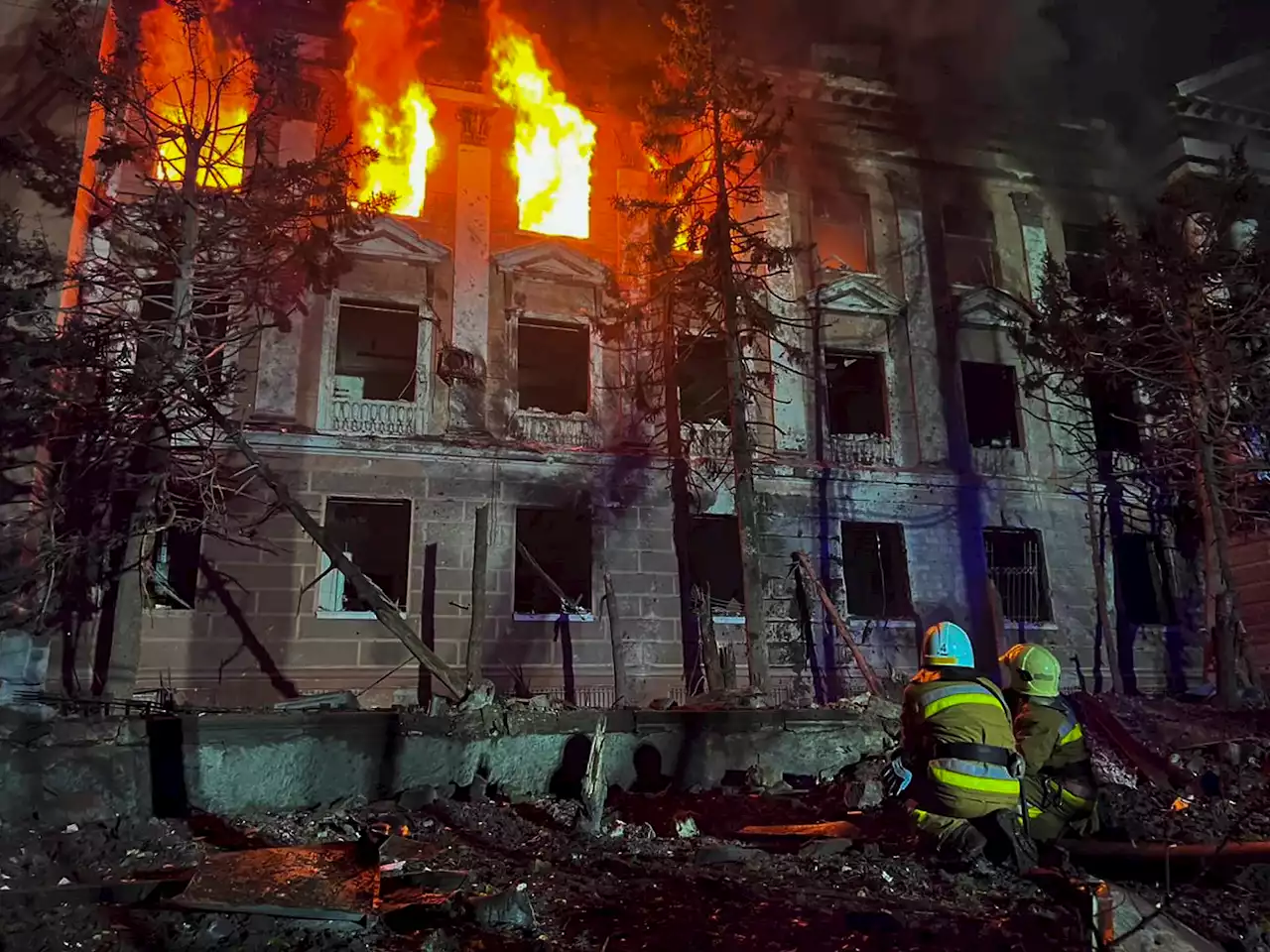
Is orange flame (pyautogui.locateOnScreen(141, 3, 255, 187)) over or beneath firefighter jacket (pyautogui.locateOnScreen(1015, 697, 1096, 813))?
over

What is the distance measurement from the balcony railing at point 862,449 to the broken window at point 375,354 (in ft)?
28.1

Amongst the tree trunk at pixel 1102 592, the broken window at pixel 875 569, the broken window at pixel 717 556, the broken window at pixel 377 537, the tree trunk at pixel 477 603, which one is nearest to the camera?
the tree trunk at pixel 477 603

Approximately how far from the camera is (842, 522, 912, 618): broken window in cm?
1634

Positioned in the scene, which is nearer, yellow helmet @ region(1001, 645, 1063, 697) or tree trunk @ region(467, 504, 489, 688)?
yellow helmet @ region(1001, 645, 1063, 697)

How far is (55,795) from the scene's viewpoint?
7.13 metres

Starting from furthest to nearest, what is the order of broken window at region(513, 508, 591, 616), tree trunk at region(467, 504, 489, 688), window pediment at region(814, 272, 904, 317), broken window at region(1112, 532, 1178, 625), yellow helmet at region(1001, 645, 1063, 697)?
broken window at region(1112, 532, 1178, 625), window pediment at region(814, 272, 904, 317), broken window at region(513, 508, 591, 616), tree trunk at region(467, 504, 489, 688), yellow helmet at region(1001, 645, 1063, 697)

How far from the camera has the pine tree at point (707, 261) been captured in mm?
13758

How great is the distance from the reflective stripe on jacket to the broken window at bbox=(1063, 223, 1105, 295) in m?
16.1

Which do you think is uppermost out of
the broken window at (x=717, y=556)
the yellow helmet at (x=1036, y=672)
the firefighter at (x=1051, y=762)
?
the broken window at (x=717, y=556)

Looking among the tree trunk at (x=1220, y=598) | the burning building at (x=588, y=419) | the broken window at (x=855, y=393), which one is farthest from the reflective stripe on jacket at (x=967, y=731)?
the broken window at (x=855, y=393)

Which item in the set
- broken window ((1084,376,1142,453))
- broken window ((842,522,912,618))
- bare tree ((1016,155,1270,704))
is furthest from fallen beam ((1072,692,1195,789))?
broken window ((1084,376,1142,453))

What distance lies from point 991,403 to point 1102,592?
462cm

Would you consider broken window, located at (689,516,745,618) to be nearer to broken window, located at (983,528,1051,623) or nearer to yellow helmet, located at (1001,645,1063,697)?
broken window, located at (983,528,1051,623)

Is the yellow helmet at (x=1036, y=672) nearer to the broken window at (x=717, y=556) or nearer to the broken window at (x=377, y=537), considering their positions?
the broken window at (x=717, y=556)
